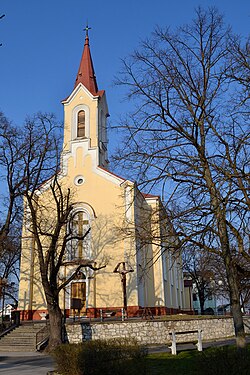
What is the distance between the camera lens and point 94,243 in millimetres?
28031

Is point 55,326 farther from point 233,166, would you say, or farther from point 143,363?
point 233,166

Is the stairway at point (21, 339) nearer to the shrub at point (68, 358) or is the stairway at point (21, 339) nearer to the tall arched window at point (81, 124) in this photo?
the shrub at point (68, 358)

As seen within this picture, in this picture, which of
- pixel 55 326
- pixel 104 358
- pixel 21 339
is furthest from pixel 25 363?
pixel 104 358

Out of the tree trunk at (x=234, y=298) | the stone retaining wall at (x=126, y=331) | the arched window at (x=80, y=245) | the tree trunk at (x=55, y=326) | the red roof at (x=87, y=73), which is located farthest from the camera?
the red roof at (x=87, y=73)

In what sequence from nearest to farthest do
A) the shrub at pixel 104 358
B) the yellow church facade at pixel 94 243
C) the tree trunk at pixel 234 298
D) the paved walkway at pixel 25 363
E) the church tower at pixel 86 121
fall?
the shrub at pixel 104 358 < the tree trunk at pixel 234 298 < the paved walkway at pixel 25 363 < the yellow church facade at pixel 94 243 < the church tower at pixel 86 121

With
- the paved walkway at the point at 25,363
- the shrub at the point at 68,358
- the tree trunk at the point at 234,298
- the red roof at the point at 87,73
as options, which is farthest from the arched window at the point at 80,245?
the shrub at the point at 68,358

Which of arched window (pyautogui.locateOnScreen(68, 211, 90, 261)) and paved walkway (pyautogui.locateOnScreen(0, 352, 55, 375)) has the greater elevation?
arched window (pyautogui.locateOnScreen(68, 211, 90, 261))

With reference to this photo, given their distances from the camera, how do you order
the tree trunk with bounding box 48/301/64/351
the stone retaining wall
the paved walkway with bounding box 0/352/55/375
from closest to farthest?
the paved walkway with bounding box 0/352/55/375, the tree trunk with bounding box 48/301/64/351, the stone retaining wall

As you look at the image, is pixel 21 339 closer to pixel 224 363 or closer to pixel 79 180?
pixel 79 180

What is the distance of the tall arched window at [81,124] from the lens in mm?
32250

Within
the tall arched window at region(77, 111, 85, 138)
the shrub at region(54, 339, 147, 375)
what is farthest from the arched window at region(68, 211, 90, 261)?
the shrub at region(54, 339, 147, 375)

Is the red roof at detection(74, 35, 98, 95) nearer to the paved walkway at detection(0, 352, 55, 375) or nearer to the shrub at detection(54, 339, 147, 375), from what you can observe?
the paved walkway at detection(0, 352, 55, 375)

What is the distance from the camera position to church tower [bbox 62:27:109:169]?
1232 inches

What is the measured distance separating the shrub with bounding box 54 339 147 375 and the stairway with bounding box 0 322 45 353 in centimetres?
1079
